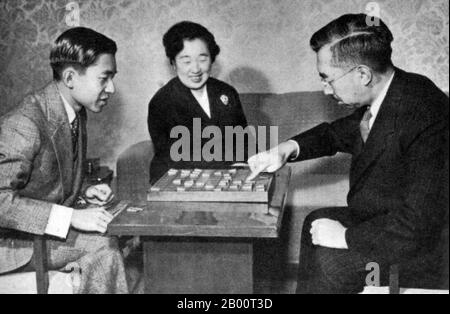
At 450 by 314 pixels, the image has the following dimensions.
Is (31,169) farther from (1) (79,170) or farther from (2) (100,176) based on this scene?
(2) (100,176)

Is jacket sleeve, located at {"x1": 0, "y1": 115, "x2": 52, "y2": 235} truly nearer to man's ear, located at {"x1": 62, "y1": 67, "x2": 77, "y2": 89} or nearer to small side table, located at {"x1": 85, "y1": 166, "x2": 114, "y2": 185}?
man's ear, located at {"x1": 62, "y1": 67, "x2": 77, "y2": 89}

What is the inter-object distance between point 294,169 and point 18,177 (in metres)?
1.48

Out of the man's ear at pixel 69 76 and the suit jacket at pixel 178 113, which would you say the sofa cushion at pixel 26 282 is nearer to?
the man's ear at pixel 69 76

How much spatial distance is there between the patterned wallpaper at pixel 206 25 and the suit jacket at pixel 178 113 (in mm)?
359

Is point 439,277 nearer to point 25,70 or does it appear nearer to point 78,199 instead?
point 78,199

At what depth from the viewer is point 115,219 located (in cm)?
142

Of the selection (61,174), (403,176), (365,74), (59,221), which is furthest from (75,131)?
(403,176)

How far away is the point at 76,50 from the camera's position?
1.74 metres

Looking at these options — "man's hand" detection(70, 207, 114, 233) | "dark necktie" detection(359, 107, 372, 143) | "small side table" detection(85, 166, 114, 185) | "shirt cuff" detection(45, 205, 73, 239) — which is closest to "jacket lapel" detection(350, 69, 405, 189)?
"dark necktie" detection(359, 107, 372, 143)

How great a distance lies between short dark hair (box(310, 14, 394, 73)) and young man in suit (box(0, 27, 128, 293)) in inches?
30.0

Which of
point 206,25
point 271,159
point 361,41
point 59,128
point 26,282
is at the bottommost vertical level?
point 26,282

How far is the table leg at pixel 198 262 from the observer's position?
4.91 feet

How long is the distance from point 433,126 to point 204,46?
130 cm

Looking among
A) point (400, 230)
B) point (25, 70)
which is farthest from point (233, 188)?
point (25, 70)
